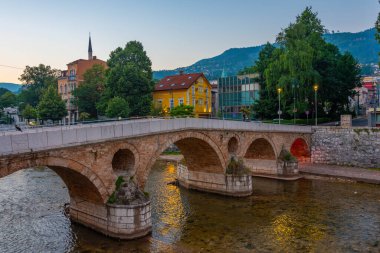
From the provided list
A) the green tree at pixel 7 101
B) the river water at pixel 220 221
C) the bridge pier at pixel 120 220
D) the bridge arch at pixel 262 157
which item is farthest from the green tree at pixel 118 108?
the green tree at pixel 7 101

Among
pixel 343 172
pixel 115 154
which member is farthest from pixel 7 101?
pixel 343 172

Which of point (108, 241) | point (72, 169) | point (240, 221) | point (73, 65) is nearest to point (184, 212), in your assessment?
point (240, 221)

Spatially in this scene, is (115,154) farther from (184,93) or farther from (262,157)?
(184,93)

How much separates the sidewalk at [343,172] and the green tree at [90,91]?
142ft

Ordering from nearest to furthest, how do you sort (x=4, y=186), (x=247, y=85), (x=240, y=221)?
(x=240, y=221), (x=4, y=186), (x=247, y=85)

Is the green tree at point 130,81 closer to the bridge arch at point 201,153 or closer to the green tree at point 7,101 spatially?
the bridge arch at point 201,153

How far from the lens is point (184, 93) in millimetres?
61094

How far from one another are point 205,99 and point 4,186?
45.3 meters

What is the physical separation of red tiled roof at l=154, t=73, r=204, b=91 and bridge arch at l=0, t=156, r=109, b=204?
143 ft

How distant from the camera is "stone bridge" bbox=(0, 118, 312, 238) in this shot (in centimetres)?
1470

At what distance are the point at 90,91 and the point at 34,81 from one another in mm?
30087

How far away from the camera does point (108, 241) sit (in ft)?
57.7

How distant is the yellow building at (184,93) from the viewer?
2418 inches

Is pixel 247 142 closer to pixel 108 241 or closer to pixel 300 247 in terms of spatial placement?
pixel 300 247
